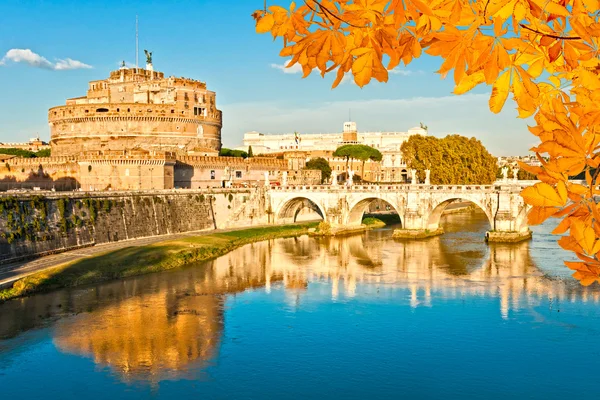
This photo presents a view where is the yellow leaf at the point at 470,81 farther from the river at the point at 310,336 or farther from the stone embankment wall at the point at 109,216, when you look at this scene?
the stone embankment wall at the point at 109,216

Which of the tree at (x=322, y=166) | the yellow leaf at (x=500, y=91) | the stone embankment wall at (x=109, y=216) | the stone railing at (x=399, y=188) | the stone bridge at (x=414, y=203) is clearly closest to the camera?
the yellow leaf at (x=500, y=91)

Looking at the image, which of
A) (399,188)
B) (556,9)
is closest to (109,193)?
(399,188)

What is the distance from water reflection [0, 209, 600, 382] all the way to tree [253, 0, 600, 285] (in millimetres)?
15455

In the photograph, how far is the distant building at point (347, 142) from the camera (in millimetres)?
87688

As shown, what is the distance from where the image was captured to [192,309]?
23.1 m

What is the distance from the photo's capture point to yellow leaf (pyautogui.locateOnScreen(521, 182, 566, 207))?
2.29 meters

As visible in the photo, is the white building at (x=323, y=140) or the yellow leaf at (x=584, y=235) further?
the white building at (x=323, y=140)

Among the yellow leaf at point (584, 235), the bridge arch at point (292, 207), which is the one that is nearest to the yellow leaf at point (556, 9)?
the yellow leaf at point (584, 235)

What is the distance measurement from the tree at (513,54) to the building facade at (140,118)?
180 feet

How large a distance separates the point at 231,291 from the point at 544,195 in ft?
81.5

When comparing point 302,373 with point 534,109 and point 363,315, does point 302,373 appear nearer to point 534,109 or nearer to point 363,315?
point 363,315

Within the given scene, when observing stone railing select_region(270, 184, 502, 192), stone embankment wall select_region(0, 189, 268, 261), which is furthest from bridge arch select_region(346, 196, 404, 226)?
stone embankment wall select_region(0, 189, 268, 261)

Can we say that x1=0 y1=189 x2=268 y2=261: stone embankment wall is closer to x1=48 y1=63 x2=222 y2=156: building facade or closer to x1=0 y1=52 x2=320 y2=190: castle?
x1=0 y1=52 x2=320 y2=190: castle

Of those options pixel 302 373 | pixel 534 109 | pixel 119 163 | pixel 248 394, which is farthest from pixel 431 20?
pixel 119 163
